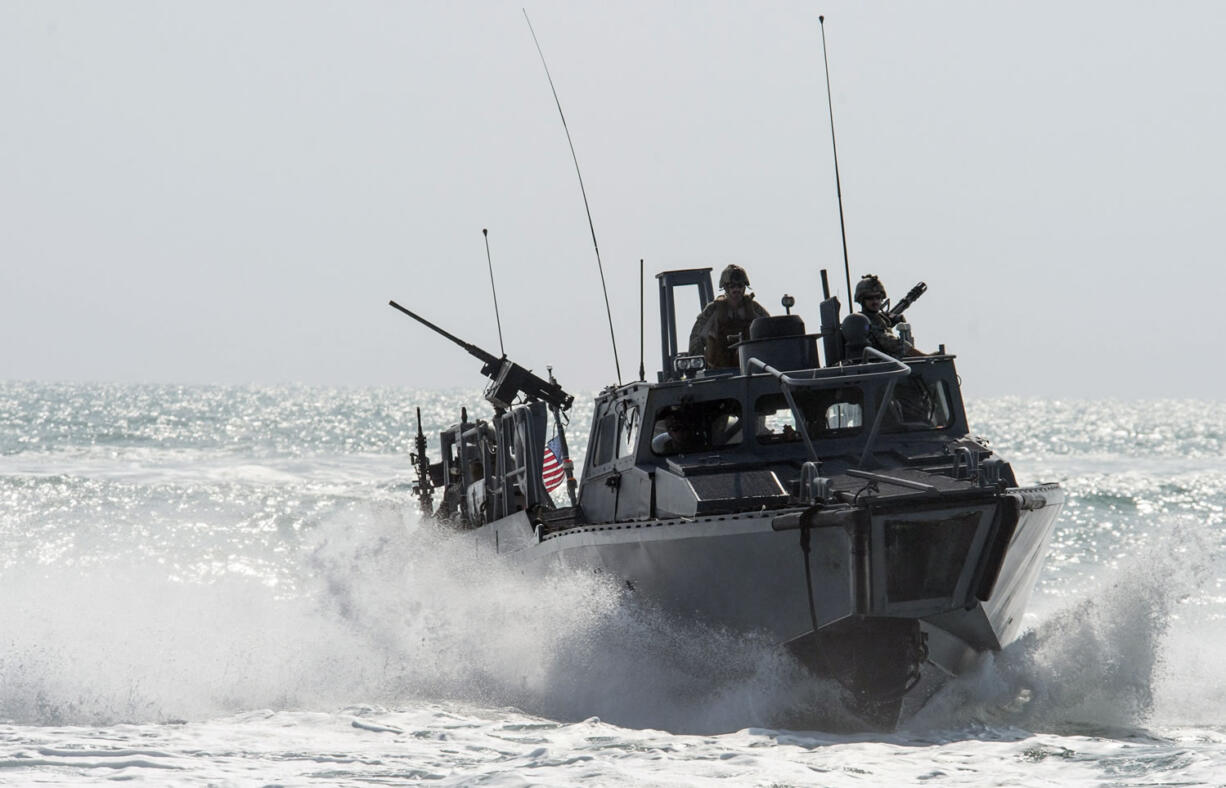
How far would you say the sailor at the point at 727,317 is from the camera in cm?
1239

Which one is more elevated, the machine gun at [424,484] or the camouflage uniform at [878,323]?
the camouflage uniform at [878,323]

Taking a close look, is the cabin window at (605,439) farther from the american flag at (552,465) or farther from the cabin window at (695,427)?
the american flag at (552,465)

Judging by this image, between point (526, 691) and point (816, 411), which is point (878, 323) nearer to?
point (816, 411)

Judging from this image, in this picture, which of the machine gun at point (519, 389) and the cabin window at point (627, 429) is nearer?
the cabin window at point (627, 429)

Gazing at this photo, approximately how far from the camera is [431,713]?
10.1 m

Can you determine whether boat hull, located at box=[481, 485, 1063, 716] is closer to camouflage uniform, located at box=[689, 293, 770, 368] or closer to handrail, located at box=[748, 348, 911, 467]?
handrail, located at box=[748, 348, 911, 467]

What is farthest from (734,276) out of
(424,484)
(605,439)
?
(424,484)

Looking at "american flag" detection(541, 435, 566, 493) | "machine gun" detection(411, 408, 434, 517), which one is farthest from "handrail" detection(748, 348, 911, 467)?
"machine gun" detection(411, 408, 434, 517)

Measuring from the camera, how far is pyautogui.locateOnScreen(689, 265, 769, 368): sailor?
12.4 meters

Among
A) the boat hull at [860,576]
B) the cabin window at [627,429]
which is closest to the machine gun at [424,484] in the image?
the cabin window at [627,429]

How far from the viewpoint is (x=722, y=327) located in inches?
489

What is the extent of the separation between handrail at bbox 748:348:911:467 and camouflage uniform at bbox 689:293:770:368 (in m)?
1.58

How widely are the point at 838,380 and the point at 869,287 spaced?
6.80 ft

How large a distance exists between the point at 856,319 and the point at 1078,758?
3697 millimetres
